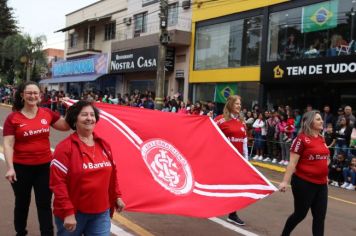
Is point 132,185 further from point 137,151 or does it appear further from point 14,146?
point 14,146

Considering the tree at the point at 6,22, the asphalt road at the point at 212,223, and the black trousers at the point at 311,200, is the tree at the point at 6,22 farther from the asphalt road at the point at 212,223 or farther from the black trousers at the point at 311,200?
the black trousers at the point at 311,200

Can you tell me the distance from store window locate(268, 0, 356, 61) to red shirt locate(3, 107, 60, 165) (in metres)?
14.5

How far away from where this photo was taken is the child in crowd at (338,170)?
476 inches

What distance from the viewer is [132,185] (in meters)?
5.40

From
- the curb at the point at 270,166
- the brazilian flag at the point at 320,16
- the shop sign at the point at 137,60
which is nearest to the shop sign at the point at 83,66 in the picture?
the shop sign at the point at 137,60

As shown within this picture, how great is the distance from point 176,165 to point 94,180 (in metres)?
2.43

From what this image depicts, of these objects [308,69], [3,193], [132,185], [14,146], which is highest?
[308,69]

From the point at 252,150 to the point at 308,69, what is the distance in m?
4.21

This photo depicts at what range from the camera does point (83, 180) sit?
3654 millimetres

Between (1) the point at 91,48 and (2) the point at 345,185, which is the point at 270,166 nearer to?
→ (2) the point at 345,185

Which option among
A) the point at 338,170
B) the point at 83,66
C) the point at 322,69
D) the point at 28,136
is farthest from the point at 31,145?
the point at 83,66

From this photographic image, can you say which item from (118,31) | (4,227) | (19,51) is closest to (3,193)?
(4,227)

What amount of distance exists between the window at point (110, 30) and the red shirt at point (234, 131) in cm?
2844

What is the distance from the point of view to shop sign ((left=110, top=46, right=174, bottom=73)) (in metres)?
27.2
